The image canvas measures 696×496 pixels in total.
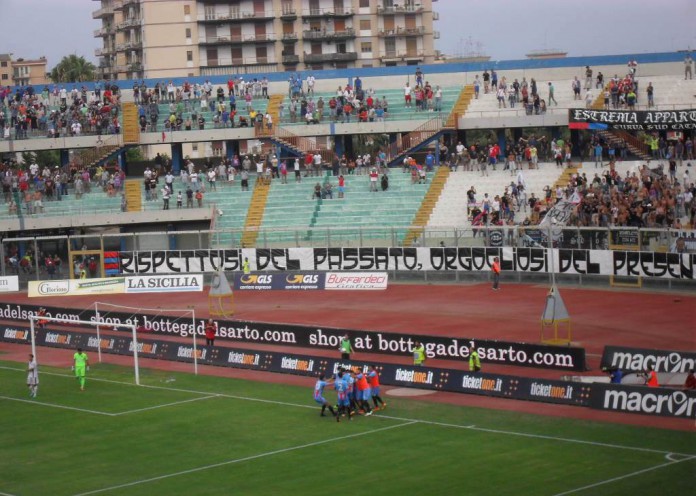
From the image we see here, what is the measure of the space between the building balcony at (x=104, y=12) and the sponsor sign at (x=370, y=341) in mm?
81862

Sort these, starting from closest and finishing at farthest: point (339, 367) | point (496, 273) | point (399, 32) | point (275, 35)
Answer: point (339, 367) < point (496, 273) < point (275, 35) < point (399, 32)

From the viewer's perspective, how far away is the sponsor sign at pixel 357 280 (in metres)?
61.9

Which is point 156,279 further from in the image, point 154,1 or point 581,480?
point 154,1

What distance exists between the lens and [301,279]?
6412cm

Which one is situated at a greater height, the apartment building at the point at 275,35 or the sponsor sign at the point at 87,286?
the apartment building at the point at 275,35

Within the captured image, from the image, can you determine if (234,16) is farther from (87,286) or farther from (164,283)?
(164,283)

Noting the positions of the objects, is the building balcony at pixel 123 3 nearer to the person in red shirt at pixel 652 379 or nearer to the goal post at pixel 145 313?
the goal post at pixel 145 313

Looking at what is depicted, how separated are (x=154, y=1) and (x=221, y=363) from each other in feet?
268

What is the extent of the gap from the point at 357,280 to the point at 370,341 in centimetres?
1755

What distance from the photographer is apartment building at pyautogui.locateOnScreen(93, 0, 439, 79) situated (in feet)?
393

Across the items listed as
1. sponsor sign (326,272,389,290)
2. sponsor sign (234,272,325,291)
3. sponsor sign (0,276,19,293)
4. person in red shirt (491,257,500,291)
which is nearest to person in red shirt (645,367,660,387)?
person in red shirt (491,257,500,291)

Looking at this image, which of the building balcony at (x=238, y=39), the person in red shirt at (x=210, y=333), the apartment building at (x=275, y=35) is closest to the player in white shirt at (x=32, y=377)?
the person in red shirt at (x=210, y=333)

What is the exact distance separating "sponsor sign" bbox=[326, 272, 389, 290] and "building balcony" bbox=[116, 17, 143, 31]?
67345 mm

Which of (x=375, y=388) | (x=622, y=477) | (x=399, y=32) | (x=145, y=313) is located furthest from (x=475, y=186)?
(x=399, y=32)
